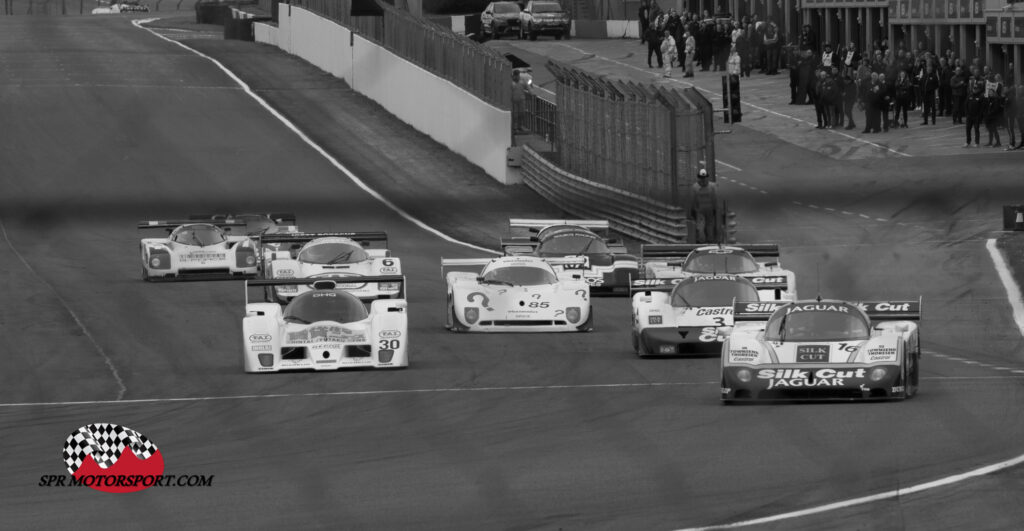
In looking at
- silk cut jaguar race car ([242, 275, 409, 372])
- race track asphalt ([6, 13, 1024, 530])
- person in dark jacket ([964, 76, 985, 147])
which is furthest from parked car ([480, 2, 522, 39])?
person in dark jacket ([964, 76, 985, 147])

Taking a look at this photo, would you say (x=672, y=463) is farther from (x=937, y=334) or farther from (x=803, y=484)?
(x=937, y=334)

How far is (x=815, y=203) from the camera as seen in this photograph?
3738 mm

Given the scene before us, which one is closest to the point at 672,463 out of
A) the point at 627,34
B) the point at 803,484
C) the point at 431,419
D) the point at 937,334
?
the point at 803,484

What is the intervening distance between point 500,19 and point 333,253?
43195 millimetres

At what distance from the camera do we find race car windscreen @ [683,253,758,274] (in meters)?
26.3

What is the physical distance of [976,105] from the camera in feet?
15.6

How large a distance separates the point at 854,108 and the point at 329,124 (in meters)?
48.5

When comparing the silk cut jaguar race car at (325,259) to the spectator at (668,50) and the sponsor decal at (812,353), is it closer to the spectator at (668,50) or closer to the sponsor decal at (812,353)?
the sponsor decal at (812,353)

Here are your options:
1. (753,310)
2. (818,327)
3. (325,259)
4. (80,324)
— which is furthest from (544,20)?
(818,327)

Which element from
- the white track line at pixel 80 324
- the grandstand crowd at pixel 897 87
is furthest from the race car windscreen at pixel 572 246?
the grandstand crowd at pixel 897 87

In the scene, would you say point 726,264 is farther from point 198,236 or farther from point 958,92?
point 958,92

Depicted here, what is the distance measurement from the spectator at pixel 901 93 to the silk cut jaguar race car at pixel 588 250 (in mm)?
24896

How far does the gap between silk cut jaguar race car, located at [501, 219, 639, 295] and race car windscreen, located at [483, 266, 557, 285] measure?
357cm

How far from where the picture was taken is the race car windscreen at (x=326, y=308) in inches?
854
